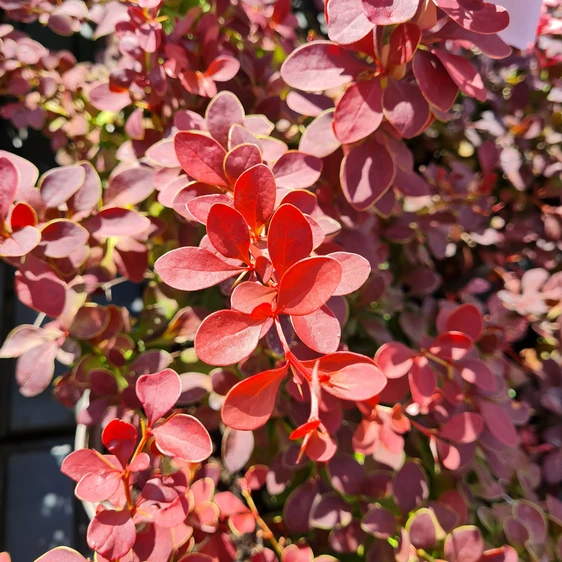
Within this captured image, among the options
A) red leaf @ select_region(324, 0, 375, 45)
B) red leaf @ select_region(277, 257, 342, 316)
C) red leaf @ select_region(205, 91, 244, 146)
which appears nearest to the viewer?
red leaf @ select_region(277, 257, 342, 316)

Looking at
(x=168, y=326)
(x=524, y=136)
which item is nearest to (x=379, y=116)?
(x=168, y=326)

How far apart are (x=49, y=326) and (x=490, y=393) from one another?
627mm

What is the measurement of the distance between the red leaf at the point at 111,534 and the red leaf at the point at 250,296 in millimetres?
227

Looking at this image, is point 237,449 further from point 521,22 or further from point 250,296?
point 521,22

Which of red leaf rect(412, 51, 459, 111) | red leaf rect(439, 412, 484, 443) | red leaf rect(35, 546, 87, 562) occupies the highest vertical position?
red leaf rect(412, 51, 459, 111)

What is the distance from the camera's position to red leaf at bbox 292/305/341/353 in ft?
1.30

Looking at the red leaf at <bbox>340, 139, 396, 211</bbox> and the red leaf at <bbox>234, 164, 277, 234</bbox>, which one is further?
the red leaf at <bbox>340, 139, 396, 211</bbox>

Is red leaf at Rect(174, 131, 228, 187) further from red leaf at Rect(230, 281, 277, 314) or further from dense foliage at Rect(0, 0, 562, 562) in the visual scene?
red leaf at Rect(230, 281, 277, 314)

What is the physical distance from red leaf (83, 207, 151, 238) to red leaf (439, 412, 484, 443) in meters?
0.46

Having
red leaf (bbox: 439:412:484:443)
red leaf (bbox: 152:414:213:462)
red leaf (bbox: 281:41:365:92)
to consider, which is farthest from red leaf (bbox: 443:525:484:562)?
red leaf (bbox: 281:41:365:92)

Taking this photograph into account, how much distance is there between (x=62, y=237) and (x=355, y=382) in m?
0.36

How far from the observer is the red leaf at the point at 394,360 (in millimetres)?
590

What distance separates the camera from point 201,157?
511 mm

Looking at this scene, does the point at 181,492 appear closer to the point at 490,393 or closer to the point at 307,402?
the point at 307,402
